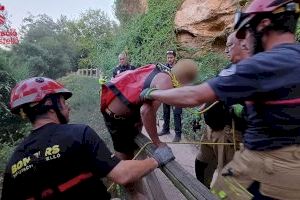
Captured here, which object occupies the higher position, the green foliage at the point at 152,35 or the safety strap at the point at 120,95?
the green foliage at the point at 152,35

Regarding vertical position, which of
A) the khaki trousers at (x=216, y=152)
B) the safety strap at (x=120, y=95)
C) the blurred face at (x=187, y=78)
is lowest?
the khaki trousers at (x=216, y=152)

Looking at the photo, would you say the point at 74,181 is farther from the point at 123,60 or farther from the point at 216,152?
the point at 123,60

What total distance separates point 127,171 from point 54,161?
15.4 inches

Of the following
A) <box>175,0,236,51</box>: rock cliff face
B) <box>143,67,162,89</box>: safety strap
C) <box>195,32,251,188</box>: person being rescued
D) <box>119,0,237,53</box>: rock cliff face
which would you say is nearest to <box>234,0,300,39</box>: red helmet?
<box>195,32,251,188</box>: person being rescued

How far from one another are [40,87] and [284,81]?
52.8 inches

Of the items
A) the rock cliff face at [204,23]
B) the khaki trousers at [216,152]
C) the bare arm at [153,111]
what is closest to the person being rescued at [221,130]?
the khaki trousers at [216,152]

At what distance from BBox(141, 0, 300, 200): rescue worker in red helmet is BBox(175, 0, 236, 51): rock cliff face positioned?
991cm

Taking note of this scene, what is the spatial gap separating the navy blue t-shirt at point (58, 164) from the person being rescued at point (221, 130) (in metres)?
1.00

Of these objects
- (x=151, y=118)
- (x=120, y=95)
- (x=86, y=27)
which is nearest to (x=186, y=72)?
(x=151, y=118)

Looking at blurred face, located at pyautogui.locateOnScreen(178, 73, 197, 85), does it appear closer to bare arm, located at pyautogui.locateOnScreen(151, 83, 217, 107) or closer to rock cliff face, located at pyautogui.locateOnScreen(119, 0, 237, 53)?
bare arm, located at pyautogui.locateOnScreen(151, 83, 217, 107)

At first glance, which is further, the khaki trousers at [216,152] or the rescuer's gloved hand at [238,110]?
the khaki trousers at [216,152]

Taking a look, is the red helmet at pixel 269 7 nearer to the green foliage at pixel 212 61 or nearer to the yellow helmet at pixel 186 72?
the yellow helmet at pixel 186 72

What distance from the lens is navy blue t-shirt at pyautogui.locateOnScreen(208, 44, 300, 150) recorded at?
1.48m

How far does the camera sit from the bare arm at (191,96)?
1.59 metres
